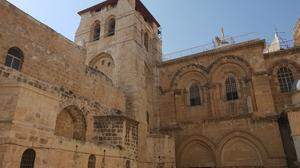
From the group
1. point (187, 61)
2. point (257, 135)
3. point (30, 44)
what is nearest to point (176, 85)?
point (187, 61)

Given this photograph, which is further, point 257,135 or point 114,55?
point 114,55

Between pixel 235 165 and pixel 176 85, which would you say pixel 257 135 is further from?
pixel 176 85

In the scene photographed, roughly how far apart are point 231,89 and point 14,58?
12.1 meters

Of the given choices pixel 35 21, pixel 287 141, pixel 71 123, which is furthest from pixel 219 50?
pixel 35 21

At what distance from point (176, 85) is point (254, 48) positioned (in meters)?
5.34

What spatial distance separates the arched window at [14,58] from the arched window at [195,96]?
10822mm

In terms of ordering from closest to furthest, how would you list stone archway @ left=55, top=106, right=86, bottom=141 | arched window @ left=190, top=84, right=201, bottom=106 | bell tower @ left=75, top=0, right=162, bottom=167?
Result: stone archway @ left=55, top=106, right=86, bottom=141, bell tower @ left=75, top=0, right=162, bottom=167, arched window @ left=190, top=84, right=201, bottom=106

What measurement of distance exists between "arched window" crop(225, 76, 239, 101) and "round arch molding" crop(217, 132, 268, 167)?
232cm

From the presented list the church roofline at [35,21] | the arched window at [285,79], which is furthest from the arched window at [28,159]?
the arched window at [285,79]

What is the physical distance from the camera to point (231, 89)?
1630 centimetres

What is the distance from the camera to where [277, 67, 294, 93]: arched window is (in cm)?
1548

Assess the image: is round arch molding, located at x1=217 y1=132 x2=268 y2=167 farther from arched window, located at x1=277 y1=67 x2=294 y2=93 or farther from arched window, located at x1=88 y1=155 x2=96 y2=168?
arched window, located at x1=88 y1=155 x2=96 y2=168

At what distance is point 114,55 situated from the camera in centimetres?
1686

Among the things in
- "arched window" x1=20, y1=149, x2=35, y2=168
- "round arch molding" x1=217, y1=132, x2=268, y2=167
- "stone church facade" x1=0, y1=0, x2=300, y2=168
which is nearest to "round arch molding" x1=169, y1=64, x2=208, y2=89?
"stone church facade" x1=0, y1=0, x2=300, y2=168
